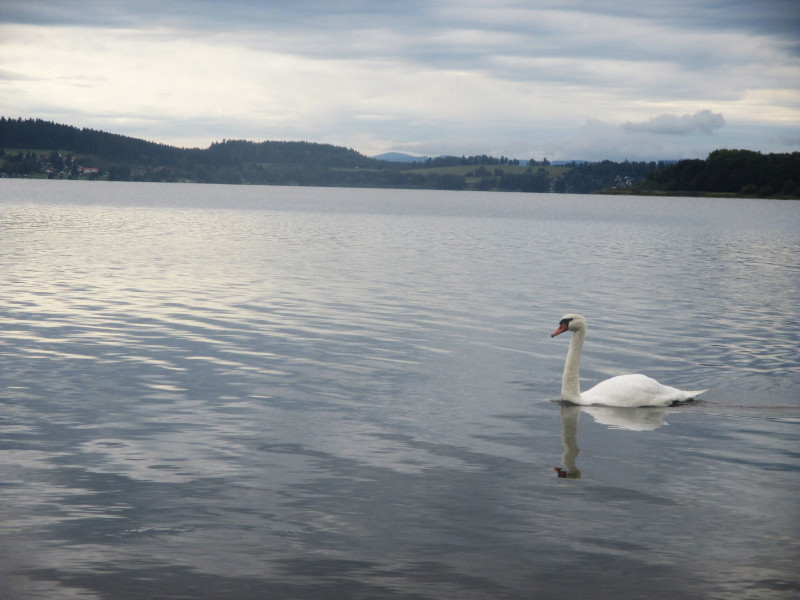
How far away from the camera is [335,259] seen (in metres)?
52.5

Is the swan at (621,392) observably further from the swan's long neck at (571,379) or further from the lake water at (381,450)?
the lake water at (381,450)

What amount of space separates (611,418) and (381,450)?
5.26 metres

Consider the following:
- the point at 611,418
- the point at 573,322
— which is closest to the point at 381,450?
the point at 611,418

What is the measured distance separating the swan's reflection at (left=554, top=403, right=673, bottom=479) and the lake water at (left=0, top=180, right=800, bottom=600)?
79mm

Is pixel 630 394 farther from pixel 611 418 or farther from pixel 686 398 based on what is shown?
pixel 686 398

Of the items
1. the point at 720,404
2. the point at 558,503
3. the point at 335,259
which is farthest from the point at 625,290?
the point at 558,503

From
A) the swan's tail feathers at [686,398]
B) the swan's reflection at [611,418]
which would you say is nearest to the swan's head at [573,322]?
the swan's reflection at [611,418]

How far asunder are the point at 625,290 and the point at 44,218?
69.0 meters

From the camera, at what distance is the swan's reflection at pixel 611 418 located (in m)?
16.3

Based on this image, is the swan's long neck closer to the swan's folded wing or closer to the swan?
the swan

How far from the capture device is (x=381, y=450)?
48.8 feet

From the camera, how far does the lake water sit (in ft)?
33.6

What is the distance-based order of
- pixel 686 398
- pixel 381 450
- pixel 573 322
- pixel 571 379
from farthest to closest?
pixel 573 322 < pixel 686 398 < pixel 571 379 < pixel 381 450

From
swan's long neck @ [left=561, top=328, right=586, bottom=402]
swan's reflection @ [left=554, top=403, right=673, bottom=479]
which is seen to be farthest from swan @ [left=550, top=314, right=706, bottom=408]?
swan's reflection @ [left=554, top=403, right=673, bottom=479]
